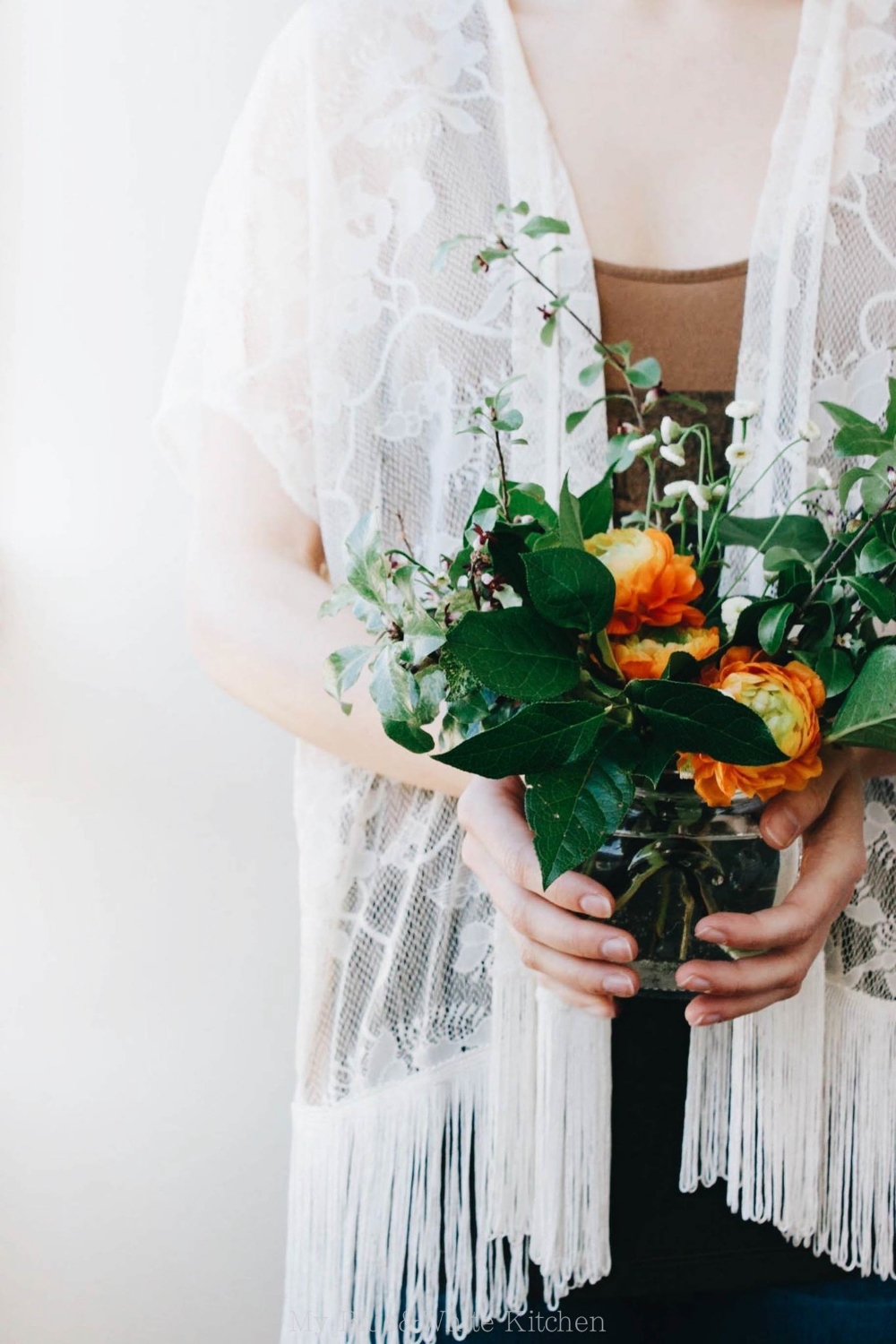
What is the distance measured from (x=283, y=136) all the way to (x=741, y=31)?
1.32 ft

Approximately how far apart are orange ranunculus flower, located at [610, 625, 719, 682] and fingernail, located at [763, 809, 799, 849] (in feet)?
0.34

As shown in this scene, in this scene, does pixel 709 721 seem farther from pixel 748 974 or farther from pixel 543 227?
pixel 543 227

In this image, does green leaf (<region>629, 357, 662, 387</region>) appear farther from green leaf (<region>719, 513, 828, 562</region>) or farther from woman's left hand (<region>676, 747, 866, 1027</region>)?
woman's left hand (<region>676, 747, 866, 1027</region>)

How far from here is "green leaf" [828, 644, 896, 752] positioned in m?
0.50

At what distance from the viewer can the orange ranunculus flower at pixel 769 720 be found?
1.59 ft

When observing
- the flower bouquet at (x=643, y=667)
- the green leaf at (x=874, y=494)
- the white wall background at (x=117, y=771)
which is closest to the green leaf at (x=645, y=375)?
the flower bouquet at (x=643, y=667)

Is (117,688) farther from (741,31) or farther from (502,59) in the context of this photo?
(741,31)

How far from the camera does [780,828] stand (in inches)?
22.1

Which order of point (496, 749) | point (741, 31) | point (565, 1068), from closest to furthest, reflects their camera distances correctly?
point (496, 749) < point (565, 1068) < point (741, 31)

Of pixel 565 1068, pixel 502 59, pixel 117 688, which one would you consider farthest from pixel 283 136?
pixel 565 1068

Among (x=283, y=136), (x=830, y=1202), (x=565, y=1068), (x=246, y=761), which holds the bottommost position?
(x=830, y=1202)

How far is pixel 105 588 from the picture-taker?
110 centimetres

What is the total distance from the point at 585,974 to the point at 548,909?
4cm

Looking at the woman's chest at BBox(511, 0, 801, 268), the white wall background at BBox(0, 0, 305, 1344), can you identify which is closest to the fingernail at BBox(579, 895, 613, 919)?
the woman's chest at BBox(511, 0, 801, 268)
